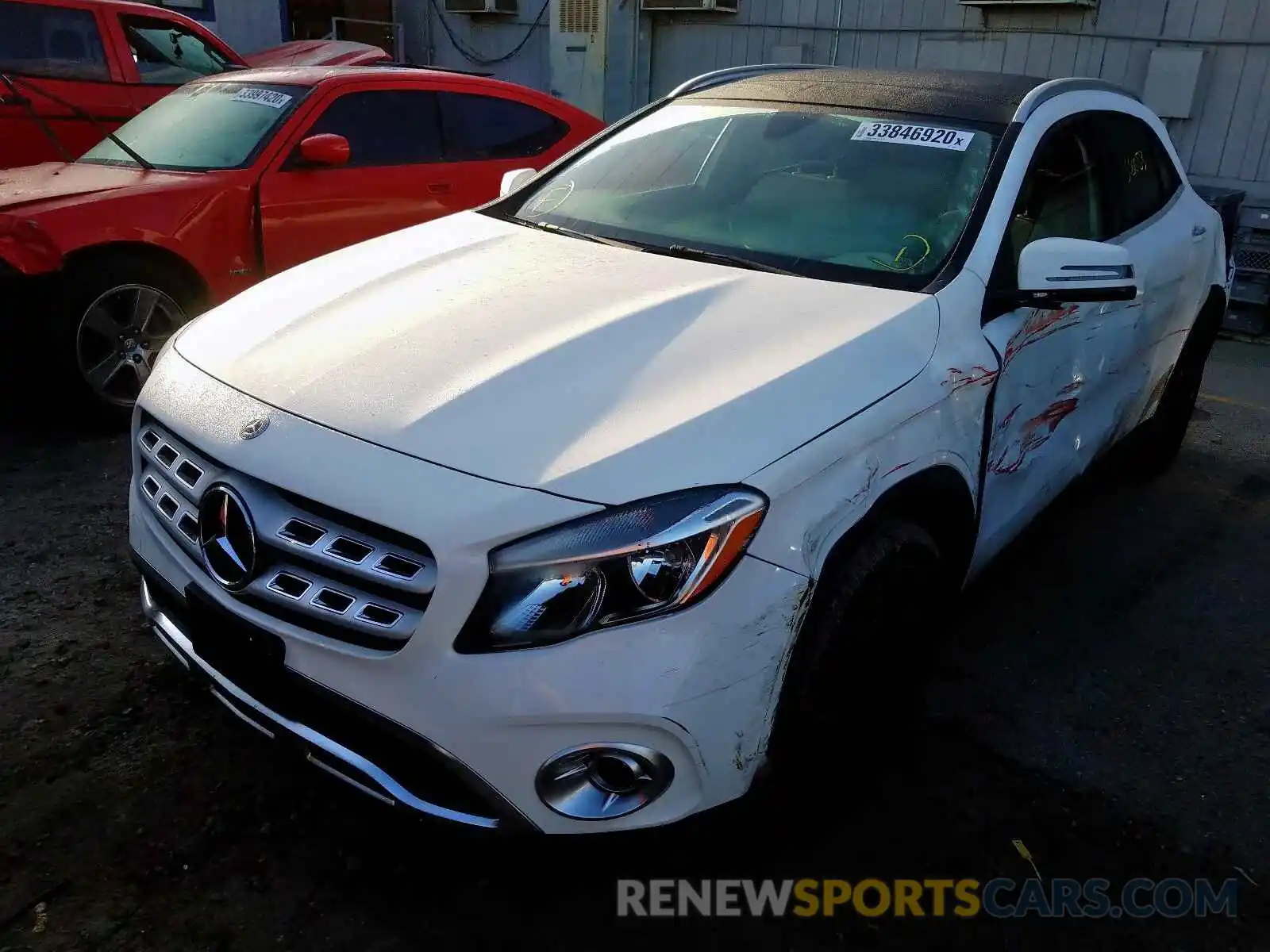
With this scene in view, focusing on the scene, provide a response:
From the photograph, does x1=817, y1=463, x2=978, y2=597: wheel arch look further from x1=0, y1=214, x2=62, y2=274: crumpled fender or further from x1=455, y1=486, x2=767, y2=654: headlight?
x1=0, y1=214, x2=62, y2=274: crumpled fender

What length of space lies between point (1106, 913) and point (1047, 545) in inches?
77.7

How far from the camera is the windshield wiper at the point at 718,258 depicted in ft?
8.76

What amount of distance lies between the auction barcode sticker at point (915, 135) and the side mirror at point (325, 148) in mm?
2789

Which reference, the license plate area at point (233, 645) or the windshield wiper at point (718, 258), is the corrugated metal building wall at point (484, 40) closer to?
the windshield wiper at point (718, 258)

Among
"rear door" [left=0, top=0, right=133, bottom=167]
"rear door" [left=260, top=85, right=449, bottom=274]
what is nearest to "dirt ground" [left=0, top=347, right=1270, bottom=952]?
"rear door" [left=260, top=85, right=449, bottom=274]

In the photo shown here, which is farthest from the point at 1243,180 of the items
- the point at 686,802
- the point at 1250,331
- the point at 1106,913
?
the point at 686,802

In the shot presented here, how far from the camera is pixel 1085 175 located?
324 centimetres

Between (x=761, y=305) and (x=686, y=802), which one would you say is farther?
(x=761, y=305)

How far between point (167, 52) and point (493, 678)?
7.18 m

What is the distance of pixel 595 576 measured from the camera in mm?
1735

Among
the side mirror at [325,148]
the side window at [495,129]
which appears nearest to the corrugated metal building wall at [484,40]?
the side window at [495,129]

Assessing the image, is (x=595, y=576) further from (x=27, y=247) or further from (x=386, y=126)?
(x=386, y=126)

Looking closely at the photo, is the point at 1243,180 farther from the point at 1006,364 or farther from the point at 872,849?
the point at 872,849

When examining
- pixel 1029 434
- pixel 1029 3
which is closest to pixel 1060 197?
pixel 1029 434
